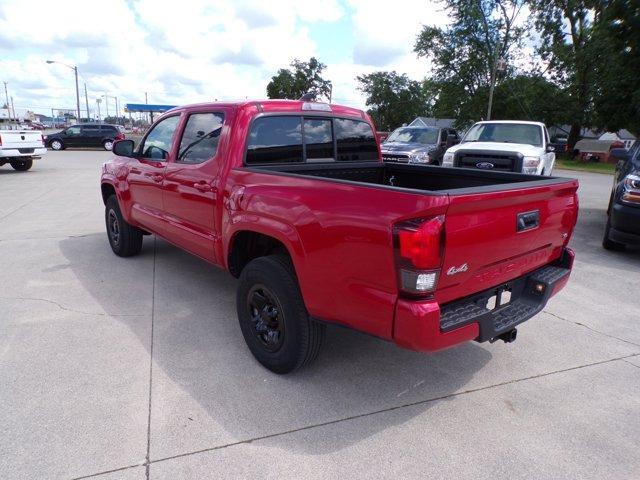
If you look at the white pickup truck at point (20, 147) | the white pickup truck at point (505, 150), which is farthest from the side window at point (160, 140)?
the white pickup truck at point (20, 147)

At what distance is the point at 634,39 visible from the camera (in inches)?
307

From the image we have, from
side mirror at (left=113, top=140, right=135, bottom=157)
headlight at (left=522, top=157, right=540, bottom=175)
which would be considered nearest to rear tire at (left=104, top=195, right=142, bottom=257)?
side mirror at (left=113, top=140, right=135, bottom=157)

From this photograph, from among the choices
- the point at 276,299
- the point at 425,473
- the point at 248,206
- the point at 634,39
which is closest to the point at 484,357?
the point at 425,473

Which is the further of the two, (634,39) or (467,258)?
(634,39)

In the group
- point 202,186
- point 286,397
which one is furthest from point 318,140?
point 286,397

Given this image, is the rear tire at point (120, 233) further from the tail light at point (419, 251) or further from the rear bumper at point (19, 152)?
the rear bumper at point (19, 152)

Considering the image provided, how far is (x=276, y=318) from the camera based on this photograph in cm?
310

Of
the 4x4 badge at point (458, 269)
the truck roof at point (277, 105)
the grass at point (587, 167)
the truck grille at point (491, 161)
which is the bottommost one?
the grass at point (587, 167)

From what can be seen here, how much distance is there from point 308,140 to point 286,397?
2.19 meters

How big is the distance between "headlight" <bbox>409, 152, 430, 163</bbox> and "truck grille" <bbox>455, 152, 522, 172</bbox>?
169 centimetres

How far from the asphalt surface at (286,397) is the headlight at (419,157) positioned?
24.0ft

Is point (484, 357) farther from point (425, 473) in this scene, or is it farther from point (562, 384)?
point (425, 473)

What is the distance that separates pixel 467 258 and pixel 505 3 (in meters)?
34.9

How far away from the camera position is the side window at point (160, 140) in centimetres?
443
